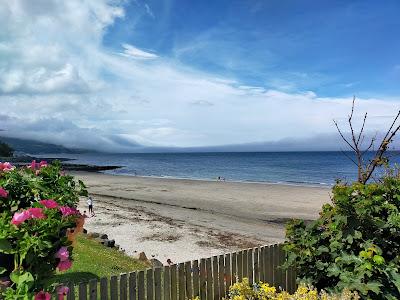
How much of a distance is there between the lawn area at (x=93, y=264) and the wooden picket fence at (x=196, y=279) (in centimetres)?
301

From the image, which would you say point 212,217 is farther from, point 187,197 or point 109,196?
point 109,196

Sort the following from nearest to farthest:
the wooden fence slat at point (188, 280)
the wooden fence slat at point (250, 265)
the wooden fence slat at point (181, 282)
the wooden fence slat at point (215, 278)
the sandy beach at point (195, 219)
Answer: the wooden fence slat at point (181, 282)
the wooden fence slat at point (188, 280)
the wooden fence slat at point (215, 278)
the wooden fence slat at point (250, 265)
the sandy beach at point (195, 219)

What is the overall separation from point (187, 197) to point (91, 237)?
22590 mm

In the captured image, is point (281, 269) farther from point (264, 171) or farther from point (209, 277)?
point (264, 171)

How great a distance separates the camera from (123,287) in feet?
17.8

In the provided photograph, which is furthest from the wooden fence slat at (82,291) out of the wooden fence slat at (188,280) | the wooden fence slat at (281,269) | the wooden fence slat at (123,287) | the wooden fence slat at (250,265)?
the wooden fence slat at (281,269)

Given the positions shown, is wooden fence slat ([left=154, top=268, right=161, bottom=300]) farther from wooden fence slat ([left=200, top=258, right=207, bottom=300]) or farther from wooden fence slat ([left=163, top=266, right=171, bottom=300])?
wooden fence slat ([left=200, top=258, right=207, bottom=300])

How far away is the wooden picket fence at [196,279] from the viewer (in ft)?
17.4

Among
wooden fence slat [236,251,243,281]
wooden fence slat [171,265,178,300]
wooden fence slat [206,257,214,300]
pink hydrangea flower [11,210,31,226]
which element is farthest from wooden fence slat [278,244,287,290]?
pink hydrangea flower [11,210,31,226]

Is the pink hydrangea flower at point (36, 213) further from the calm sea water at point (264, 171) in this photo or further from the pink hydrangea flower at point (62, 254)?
the calm sea water at point (264, 171)

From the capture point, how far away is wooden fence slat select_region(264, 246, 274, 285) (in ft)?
25.4

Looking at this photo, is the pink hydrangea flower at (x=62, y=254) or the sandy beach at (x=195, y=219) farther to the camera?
the sandy beach at (x=195, y=219)

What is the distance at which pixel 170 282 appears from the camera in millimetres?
6023

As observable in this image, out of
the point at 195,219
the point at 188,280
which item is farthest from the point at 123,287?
the point at 195,219
